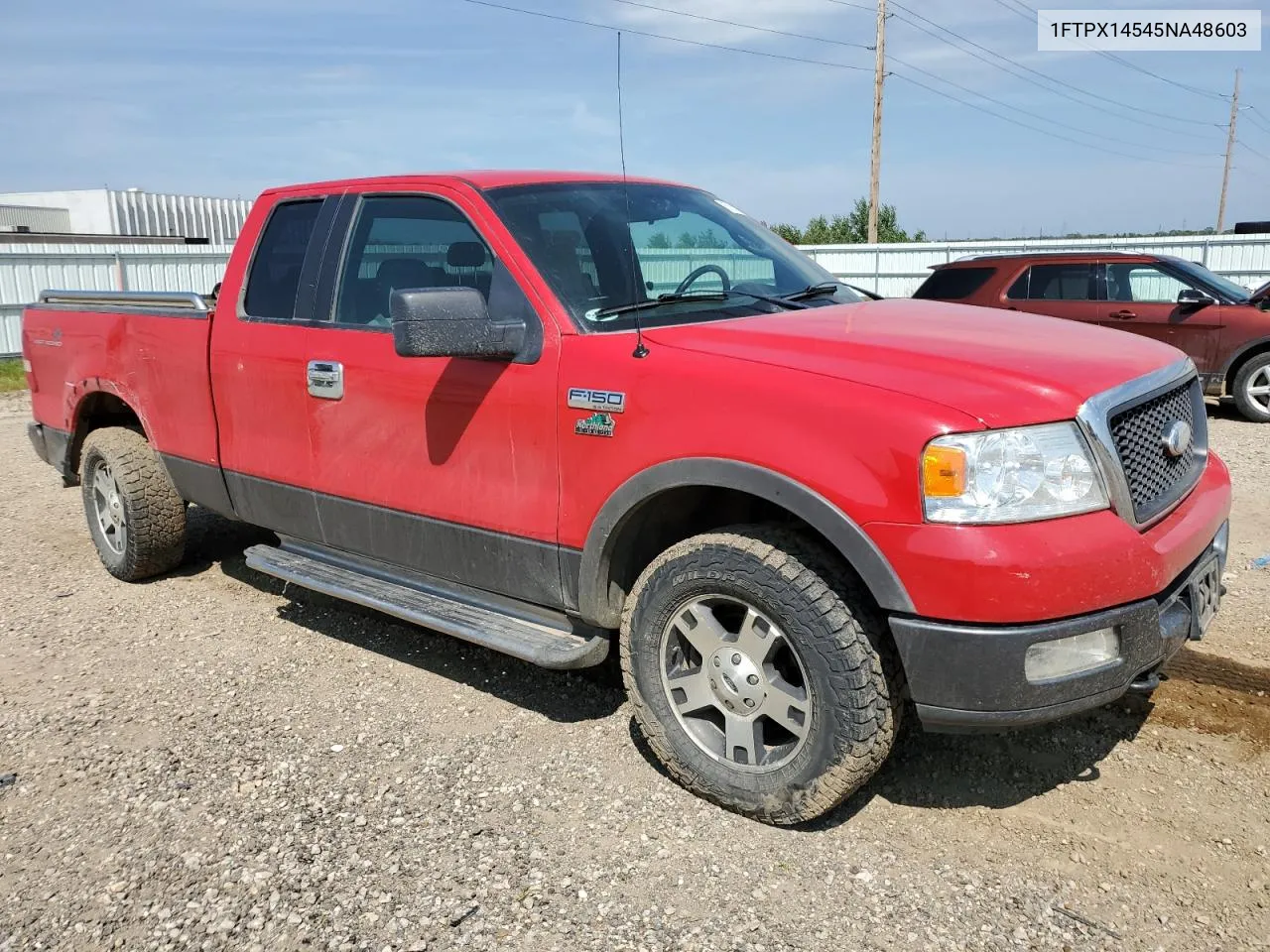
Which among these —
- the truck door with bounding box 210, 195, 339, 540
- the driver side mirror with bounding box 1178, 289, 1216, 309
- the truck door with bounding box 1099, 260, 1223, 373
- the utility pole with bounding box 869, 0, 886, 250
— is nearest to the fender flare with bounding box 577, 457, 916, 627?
the truck door with bounding box 210, 195, 339, 540

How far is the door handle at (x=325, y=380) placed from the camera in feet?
13.3

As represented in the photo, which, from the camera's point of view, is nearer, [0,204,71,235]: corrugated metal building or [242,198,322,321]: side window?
[242,198,322,321]: side window

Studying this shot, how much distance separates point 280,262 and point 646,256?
1752mm

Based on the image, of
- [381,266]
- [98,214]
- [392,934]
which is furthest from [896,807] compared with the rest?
[98,214]

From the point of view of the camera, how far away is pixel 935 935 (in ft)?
8.57

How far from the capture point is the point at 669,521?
3469 millimetres

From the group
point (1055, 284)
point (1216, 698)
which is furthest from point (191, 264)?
point (1216, 698)

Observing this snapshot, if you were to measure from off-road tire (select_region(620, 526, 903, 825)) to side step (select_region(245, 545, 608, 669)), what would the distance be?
36 centimetres

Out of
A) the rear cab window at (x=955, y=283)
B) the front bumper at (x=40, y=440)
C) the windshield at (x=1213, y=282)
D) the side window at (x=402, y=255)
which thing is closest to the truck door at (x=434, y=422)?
the side window at (x=402, y=255)

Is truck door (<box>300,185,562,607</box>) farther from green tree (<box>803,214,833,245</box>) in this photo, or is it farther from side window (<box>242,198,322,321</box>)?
green tree (<box>803,214,833,245</box>)

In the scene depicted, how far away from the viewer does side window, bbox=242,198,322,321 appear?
173 inches

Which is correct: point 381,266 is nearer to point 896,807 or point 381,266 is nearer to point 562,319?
point 562,319

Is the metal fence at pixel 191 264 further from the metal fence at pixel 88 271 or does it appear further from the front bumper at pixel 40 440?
the front bumper at pixel 40 440

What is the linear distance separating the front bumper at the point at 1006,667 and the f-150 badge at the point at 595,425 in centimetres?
107
